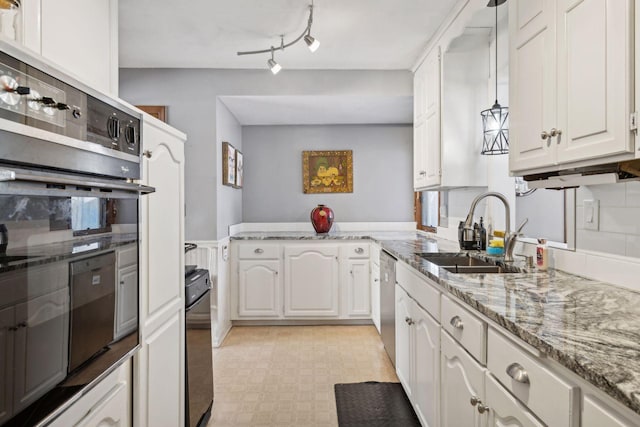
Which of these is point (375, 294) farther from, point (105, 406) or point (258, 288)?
point (105, 406)

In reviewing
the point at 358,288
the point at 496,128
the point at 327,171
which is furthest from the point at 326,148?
the point at 496,128

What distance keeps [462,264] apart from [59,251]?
7.12 feet

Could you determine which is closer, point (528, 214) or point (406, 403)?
point (406, 403)

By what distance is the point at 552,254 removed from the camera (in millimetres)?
1906

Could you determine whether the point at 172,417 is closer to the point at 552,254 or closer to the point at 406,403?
the point at 406,403

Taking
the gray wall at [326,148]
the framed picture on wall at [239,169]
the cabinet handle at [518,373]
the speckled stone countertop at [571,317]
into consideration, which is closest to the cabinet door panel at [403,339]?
the speckled stone countertop at [571,317]

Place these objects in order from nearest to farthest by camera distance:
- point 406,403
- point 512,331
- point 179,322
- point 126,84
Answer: point 512,331
point 179,322
point 406,403
point 126,84

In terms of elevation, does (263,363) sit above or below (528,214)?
below

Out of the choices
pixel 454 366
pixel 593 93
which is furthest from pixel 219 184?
pixel 593 93

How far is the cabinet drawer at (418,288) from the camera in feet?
6.07

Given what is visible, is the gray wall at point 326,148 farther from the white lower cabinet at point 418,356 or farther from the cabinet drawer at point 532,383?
the cabinet drawer at point 532,383

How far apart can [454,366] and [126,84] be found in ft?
11.3

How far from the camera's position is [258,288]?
3992 mm

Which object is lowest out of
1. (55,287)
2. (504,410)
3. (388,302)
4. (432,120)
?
(388,302)
